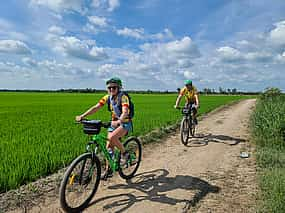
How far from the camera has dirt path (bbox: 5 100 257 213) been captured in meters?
3.93

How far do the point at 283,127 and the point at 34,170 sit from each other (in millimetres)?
8154

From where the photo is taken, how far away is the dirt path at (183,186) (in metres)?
3.93

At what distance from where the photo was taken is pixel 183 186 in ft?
15.6

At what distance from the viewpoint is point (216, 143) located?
866 centimetres

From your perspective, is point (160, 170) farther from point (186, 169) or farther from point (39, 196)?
point (39, 196)

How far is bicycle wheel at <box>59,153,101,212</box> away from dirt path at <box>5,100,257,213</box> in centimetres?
20

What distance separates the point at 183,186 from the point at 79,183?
2.16m

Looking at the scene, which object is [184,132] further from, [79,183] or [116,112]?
[79,183]

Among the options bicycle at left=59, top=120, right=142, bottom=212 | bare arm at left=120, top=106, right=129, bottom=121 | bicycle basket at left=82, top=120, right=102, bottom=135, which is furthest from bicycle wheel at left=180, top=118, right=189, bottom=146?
bicycle basket at left=82, top=120, right=102, bottom=135

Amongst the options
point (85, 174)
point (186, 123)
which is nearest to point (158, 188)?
point (85, 174)

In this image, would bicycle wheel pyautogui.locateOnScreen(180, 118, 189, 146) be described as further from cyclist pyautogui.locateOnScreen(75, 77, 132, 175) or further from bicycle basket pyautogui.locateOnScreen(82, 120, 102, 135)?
bicycle basket pyautogui.locateOnScreen(82, 120, 102, 135)

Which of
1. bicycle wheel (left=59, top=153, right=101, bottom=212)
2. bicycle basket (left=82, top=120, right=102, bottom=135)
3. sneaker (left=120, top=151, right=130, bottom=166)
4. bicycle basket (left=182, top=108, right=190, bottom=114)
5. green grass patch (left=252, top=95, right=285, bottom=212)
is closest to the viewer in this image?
bicycle wheel (left=59, top=153, right=101, bottom=212)

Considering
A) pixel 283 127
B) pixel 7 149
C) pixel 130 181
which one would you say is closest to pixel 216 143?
pixel 283 127

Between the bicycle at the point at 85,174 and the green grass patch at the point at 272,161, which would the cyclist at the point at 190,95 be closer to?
the green grass patch at the point at 272,161
